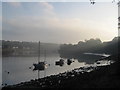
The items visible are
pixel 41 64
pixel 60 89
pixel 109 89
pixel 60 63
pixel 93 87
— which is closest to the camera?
pixel 109 89

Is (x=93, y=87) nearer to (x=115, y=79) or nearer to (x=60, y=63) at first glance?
(x=115, y=79)

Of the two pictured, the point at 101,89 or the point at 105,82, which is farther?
the point at 105,82

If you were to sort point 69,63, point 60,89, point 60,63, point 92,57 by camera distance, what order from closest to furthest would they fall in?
point 60,89 < point 60,63 < point 69,63 < point 92,57

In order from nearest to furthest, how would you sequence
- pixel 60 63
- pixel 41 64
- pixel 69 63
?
pixel 41 64 → pixel 60 63 → pixel 69 63

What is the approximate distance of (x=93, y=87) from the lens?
22031mm

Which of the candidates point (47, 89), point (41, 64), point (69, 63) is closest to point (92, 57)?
point (69, 63)

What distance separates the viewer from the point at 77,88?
2330 centimetres

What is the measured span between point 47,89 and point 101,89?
738 cm

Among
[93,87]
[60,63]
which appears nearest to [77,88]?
[93,87]

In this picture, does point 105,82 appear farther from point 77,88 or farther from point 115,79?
point 77,88

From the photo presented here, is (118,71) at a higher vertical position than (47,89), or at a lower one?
higher

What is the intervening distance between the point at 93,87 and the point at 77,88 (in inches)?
70.3

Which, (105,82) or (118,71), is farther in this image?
(118,71)

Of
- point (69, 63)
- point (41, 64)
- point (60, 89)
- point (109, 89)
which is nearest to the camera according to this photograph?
point (109, 89)
